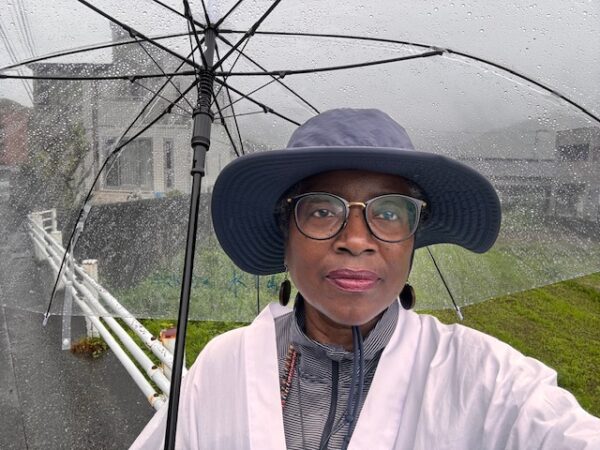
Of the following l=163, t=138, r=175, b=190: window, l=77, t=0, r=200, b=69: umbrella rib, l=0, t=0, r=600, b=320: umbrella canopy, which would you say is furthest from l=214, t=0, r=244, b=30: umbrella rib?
l=163, t=138, r=175, b=190: window

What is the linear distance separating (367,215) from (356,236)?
6cm

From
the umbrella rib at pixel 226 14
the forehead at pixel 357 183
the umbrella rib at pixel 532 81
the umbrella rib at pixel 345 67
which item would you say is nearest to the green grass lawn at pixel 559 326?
the umbrella rib at pixel 532 81

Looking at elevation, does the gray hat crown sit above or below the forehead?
above

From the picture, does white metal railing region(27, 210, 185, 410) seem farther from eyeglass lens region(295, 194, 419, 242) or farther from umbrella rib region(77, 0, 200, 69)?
eyeglass lens region(295, 194, 419, 242)

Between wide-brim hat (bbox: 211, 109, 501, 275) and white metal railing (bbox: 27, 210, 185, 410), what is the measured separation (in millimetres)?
1191

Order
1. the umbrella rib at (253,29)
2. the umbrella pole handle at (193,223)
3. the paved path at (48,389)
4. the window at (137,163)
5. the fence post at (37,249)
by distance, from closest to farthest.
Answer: the umbrella pole handle at (193,223), the umbrella rib at (253,29), the window at (137,163), the paved path at (48,389), the fence post at (37,249)

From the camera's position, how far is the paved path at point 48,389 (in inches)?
118

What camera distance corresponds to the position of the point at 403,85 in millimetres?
2402

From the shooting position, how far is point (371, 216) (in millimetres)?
1241

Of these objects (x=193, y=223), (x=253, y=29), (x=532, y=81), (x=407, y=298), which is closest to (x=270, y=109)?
(x=253, y=29)

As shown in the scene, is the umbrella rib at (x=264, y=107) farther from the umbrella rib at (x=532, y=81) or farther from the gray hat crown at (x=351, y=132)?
the gray hat crown at (x=351, y=132)

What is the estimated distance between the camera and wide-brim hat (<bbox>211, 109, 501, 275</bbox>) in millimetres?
1226

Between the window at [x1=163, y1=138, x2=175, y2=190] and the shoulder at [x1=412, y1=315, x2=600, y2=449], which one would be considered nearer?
the shoulder at [x1=412, y1=315, x2=600, y2=449]

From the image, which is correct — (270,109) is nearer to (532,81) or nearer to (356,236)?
(532,81)
